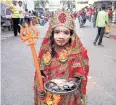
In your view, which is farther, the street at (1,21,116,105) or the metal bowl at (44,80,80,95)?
the street at (1,21,116,105)

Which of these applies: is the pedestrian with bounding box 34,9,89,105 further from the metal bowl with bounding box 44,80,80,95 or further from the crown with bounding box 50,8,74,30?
the metal bowl with bounding box 44,80,80,95

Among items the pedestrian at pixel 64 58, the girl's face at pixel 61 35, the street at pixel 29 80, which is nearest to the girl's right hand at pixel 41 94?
the pedestrian at pixel 64 58

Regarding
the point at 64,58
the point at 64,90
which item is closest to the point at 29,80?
the point at 64,58

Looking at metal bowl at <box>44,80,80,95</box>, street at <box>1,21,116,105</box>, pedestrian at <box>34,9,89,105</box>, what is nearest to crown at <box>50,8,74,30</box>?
pedestrian at <box>34,9,89,105</box>

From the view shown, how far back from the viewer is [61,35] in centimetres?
259

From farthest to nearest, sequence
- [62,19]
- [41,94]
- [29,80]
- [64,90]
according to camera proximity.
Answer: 1. [29,80]
2. [62,19]
3. [41,94]
4. [64,90]

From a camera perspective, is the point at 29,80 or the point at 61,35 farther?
the point at 29,80

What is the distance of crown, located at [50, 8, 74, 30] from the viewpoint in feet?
8.53

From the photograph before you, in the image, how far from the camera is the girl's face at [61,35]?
260 centimetres

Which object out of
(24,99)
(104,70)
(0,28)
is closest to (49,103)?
(24,99)

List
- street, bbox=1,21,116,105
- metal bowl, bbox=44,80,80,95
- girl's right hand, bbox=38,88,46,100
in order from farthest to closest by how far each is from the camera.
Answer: street, bbox=1,21,116,105
girl's right hand, bbox=38,88,46,100
metal bowl, bbox=44,80,80,95

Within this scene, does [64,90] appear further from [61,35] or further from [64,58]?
[61,35]

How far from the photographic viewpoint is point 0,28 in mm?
17281

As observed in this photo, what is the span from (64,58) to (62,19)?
0.33 metres
